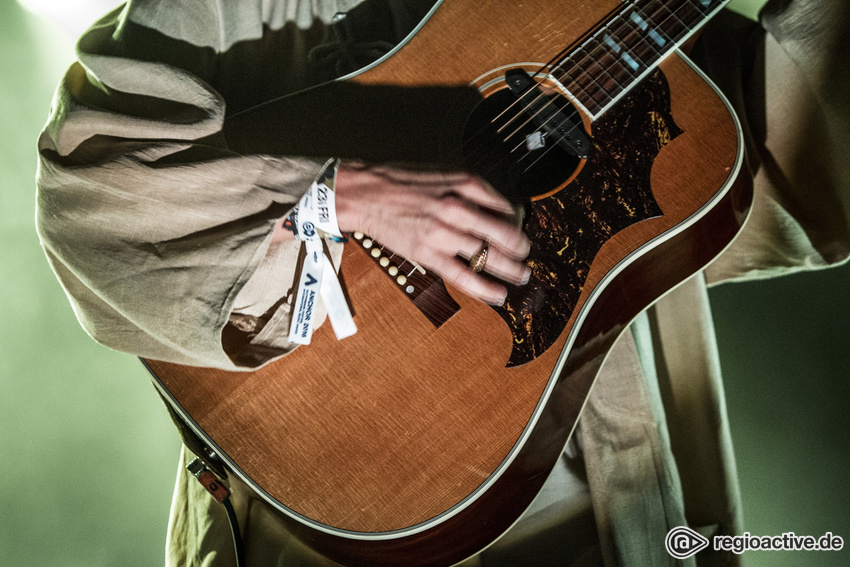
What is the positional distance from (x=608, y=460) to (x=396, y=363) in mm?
395

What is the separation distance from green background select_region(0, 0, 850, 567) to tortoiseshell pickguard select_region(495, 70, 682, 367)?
0.72ft

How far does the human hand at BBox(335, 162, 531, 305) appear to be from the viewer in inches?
25.5

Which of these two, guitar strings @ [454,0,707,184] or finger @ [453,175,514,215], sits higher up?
guitar strings @ [454,0,707,184]

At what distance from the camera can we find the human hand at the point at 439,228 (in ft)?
2.13

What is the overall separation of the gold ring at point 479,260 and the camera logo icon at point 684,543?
50 centimetres

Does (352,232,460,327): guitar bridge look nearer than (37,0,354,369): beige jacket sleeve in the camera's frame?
No

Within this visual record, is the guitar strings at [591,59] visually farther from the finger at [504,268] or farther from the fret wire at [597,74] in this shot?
the finger at [504,268]

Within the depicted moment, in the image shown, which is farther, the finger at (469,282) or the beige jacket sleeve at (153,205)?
the finger at (469,282)

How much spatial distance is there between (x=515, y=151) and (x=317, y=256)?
33cm

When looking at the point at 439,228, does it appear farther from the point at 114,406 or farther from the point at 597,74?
the point at 114,406

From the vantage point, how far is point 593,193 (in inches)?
26.0

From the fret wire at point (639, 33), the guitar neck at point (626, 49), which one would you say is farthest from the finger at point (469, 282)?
the fret wire at point (639, 33)

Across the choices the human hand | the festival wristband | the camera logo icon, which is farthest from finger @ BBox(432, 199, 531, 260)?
the camera logo icon

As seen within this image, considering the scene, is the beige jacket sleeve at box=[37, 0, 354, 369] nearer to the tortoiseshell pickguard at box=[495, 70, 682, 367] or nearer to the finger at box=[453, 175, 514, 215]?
the finger at box=[453, 175, 514, 215]
